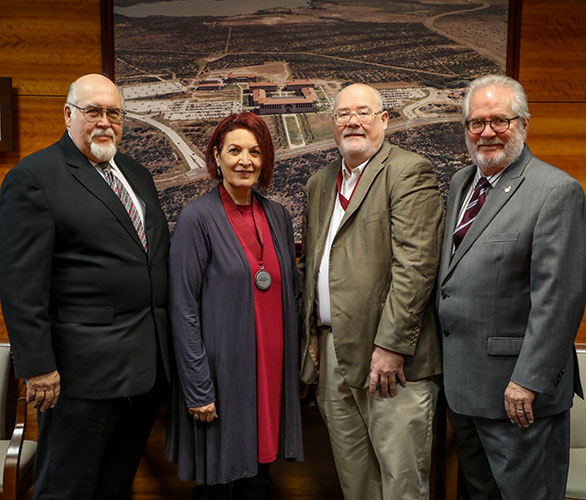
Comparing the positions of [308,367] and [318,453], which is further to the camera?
[318,453]

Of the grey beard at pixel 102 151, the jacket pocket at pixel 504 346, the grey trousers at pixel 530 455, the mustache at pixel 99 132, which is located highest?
the mustache at pixel 99 132

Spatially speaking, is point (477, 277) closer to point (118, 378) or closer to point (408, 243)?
point (408, 243)

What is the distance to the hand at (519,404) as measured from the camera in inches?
67.9

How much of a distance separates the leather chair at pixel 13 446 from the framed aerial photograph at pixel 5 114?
1.07m

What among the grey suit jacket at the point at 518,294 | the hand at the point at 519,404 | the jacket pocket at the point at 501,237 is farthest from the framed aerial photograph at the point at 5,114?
the hand at the point at 519,404

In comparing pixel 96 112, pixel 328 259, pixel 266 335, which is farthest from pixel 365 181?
pixel 96 112

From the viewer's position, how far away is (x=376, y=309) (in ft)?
6.70

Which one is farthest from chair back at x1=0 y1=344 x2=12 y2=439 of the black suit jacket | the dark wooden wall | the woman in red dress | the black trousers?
the woman in red dress

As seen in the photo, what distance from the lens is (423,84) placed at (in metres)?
2.74

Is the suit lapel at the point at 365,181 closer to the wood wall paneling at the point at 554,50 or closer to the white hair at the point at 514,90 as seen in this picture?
the white hair at the point at 514,90

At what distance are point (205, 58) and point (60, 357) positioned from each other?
5.62 ft

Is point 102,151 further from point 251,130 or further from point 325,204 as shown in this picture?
point 325,204

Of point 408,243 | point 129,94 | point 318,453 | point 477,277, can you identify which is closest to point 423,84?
point 408,243

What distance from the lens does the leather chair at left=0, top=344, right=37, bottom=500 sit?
215 centimetres
